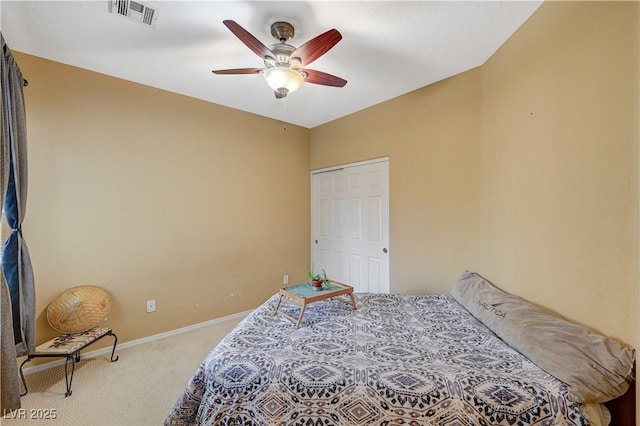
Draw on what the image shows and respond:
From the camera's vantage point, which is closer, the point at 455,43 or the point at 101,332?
the point at 455,43

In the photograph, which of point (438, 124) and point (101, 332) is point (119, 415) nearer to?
point (101, 332)

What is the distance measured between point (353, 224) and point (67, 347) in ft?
9.74

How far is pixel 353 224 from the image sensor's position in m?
3.59

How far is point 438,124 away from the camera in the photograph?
2.68m

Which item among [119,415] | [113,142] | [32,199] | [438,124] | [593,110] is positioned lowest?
[119,415]

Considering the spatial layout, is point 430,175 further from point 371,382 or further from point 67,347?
point 67,347

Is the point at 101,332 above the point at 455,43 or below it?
below

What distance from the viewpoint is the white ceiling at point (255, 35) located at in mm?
1676

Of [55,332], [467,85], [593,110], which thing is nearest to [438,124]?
[467,85]

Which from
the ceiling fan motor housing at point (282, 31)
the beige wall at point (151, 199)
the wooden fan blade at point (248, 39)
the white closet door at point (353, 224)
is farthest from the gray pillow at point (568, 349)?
the beige wall at point (151, 199)

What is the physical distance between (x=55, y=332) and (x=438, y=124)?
13.1 feet

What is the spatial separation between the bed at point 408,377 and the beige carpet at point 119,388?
2.20 ft

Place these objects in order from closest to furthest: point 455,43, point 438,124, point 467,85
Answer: point 455,43, point 467,85, point 438,124

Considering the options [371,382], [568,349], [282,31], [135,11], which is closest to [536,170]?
[568,349]
